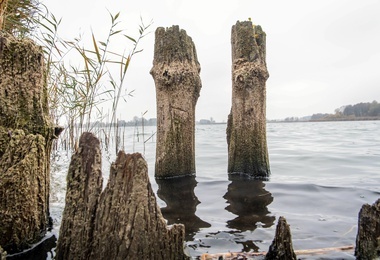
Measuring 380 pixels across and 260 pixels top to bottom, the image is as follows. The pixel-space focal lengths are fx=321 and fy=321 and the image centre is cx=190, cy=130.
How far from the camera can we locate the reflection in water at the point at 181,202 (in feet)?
13.4

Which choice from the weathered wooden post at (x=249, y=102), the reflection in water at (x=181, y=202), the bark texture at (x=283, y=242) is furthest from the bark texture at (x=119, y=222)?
the weathered wooden post at (x=249, y=102)

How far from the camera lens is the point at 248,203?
197 inches

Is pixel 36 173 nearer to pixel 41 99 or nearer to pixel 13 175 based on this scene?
pixel 13 175

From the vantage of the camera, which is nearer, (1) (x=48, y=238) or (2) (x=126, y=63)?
(1) (x=48, y=238)

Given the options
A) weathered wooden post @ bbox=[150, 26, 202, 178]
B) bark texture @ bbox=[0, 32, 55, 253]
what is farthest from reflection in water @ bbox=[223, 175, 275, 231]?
bark texture @ bbox=[0, 32, 55, 253]

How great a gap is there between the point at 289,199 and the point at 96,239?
12.6 feet

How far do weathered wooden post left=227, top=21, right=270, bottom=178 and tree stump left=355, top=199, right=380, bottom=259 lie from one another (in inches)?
144

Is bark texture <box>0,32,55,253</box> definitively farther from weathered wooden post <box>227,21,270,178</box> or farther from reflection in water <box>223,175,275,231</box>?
weathered wooden post <box>227,21,270,178</box>

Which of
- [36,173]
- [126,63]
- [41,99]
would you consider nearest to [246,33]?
[126,63]

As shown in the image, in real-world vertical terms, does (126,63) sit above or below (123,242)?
above

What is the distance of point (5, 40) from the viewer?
9.88ft

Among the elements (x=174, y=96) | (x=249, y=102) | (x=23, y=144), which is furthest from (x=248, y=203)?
(x=23, y=144)

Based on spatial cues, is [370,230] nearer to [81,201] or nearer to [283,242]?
[283,242]

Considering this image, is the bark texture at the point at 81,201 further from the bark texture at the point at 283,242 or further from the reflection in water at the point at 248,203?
the reflection in water at the point at 248,203
